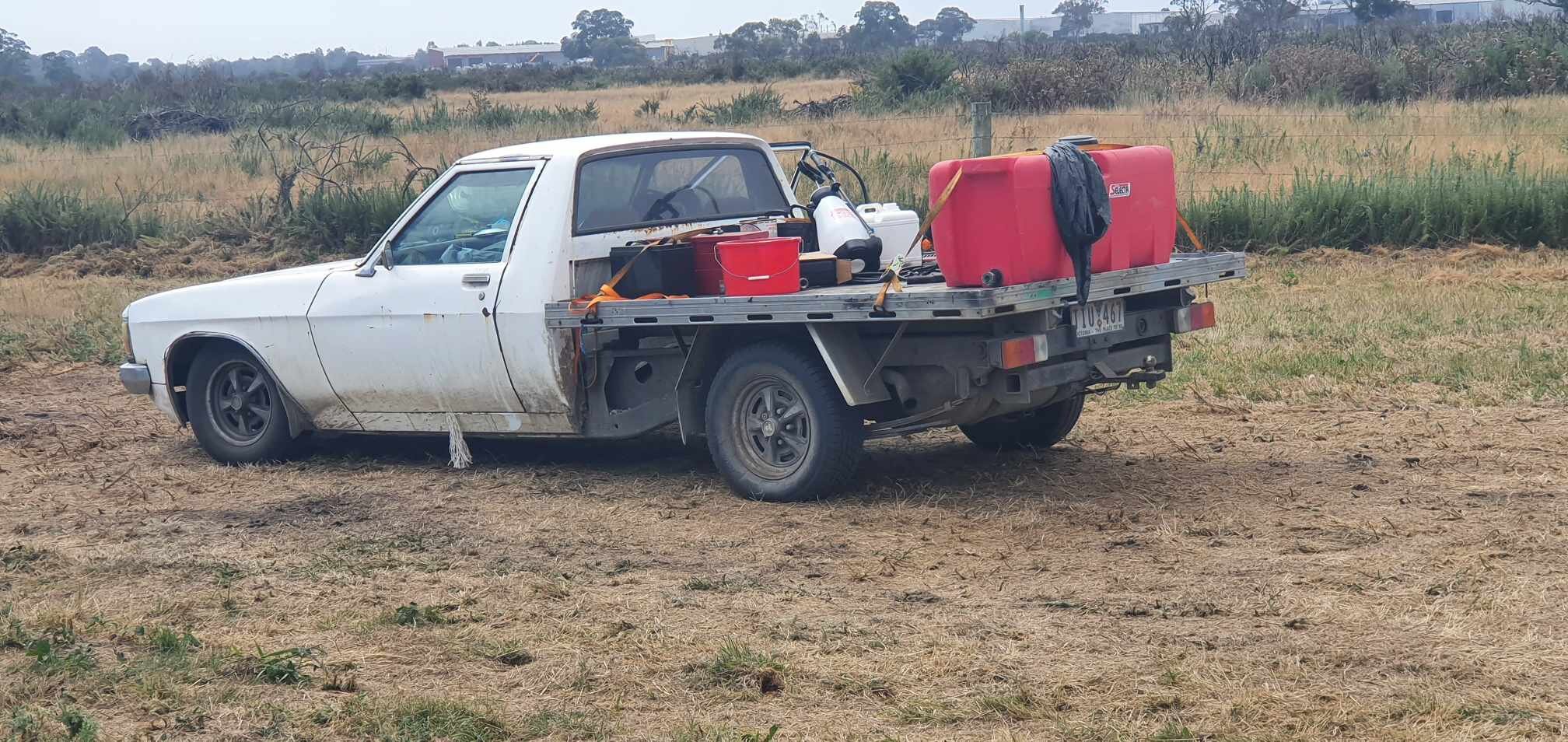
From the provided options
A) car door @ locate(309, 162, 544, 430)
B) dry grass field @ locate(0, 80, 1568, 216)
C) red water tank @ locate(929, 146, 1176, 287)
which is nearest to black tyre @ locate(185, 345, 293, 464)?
car door @ locate(309, 162, 544, 430)

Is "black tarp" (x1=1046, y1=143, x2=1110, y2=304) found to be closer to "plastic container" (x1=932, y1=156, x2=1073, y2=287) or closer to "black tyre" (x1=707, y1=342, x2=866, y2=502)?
"plastic container" (x1=932, y1=156, x2=1073, y2=287)

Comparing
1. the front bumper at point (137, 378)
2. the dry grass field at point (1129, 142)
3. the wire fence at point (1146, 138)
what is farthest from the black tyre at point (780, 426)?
the dry grass field at point (1129, 142)

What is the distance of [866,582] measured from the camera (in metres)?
5.57

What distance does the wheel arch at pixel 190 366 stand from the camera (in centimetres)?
815

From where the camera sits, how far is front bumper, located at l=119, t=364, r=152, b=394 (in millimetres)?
8516

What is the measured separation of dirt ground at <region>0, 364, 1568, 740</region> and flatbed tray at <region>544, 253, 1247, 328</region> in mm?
822

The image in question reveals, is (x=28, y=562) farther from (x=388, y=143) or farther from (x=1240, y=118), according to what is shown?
(x=388, y=143)

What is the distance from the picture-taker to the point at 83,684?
15.3 feet

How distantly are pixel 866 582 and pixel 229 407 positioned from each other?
4.32 metres

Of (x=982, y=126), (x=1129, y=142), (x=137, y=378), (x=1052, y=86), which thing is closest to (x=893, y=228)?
(x=137, y=378)

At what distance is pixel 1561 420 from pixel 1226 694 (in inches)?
165

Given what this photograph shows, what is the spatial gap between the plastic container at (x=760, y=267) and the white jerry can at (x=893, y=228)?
3.50ft

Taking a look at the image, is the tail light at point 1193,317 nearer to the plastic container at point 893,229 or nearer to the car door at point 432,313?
the plastic container at point 893,229

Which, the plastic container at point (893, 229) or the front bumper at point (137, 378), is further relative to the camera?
the front bumper at point (137, 378)
